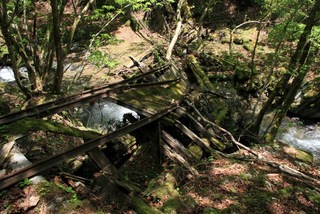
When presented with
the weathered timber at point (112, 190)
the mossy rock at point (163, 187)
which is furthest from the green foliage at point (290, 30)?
the weathered timber at point (112, 190)

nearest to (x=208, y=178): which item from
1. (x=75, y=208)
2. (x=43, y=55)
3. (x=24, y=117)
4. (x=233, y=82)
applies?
(x=75, y=208)

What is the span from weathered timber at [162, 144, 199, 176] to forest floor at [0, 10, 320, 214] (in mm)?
154

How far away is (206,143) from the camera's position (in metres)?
8.36

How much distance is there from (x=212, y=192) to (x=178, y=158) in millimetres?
1286

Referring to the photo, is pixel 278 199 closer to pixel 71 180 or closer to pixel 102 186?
pixel 102 186

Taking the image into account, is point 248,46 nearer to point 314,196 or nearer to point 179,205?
point 314,196

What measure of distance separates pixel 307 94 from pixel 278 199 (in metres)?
11.2

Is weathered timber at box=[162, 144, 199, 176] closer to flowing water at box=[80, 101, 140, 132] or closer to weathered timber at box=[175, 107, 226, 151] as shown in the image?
weathered timber at box=[175, 107, 226, 151]

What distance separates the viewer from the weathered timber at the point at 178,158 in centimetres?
706

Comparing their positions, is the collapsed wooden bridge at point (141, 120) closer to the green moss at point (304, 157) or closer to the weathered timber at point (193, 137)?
the weathered timber at point (193, 137)

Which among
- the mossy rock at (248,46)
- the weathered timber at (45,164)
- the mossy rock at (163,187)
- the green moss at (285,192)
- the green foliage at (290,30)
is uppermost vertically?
the green foliage at (290,30)

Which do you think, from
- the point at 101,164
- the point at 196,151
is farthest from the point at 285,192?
the point at 101,164

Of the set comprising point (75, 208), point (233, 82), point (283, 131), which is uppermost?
point (75, 208)

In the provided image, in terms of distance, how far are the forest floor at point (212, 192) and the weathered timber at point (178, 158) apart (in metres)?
0.15
